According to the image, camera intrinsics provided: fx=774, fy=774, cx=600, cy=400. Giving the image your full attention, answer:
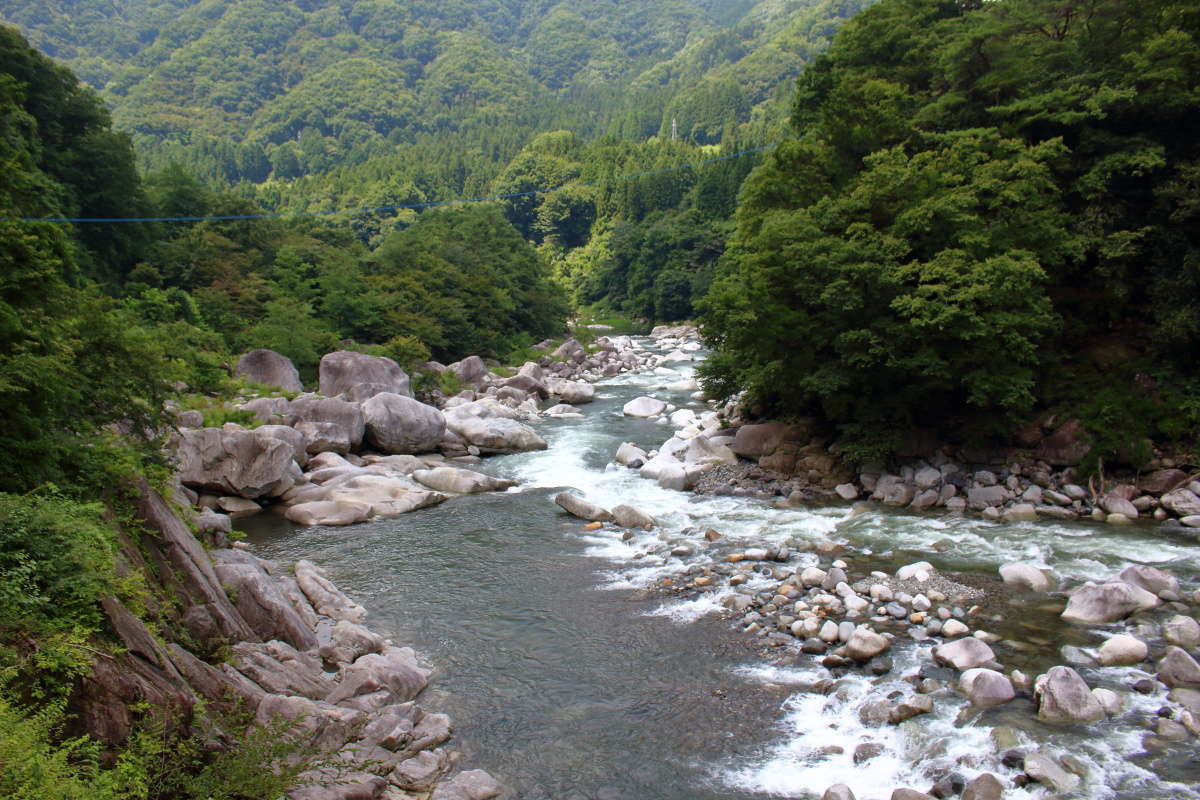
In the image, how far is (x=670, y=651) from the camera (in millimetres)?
11906

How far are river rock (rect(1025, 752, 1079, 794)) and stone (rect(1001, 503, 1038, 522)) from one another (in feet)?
30.6

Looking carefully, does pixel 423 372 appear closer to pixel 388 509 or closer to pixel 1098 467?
pixel 388 509

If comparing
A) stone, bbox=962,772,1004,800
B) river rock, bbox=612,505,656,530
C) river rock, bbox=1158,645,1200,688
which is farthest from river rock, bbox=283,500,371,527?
river rock, bbox=1158,645,1200,688

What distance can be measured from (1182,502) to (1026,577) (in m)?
5.47

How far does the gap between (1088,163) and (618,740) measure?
17981 millimetres

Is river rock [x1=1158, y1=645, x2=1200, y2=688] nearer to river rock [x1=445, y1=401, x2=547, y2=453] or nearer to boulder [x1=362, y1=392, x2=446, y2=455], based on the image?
river rock [x1=445, y1=401, x2=547, y2=453]

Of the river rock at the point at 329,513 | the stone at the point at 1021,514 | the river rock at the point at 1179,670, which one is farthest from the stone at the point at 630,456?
the river rock at the point at 1179,670

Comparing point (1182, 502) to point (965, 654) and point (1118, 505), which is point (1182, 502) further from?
point (965, 654)

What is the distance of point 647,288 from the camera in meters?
69.5

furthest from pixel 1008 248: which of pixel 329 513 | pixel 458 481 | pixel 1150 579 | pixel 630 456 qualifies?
pixel 329 513

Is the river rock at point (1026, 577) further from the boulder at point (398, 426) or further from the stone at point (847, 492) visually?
the boulder at point (398, 426)

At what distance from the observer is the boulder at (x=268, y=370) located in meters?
28.2

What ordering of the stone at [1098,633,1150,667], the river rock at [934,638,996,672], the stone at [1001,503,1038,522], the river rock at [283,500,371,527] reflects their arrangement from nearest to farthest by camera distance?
the stone at [1098,633,1150,667]
the river rock at [934,638,996,672]
the stone at [1001,503,1038,522]
the river rock at [283,500,371,527]

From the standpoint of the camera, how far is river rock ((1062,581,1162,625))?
11.8m
